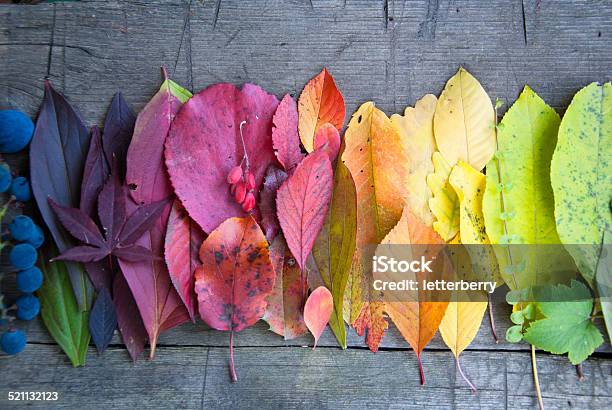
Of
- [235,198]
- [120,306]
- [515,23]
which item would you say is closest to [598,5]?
[515,23]

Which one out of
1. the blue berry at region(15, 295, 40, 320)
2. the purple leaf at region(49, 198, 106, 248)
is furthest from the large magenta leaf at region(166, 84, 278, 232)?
the blue berry at region(15, 295, 40, 320)

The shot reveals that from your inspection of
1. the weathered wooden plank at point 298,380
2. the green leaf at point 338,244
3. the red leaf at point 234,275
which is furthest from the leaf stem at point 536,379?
the red leaf at point 234,275

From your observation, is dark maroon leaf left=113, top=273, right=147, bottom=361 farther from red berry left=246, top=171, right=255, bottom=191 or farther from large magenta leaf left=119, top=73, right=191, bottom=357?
red berry left=246, top=171, right=255, bottom=191

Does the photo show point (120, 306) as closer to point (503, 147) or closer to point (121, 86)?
point (121, 86)

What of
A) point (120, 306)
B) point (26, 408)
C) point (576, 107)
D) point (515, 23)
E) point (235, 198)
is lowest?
point (26, 408)

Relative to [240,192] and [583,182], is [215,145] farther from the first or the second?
[583,182]
